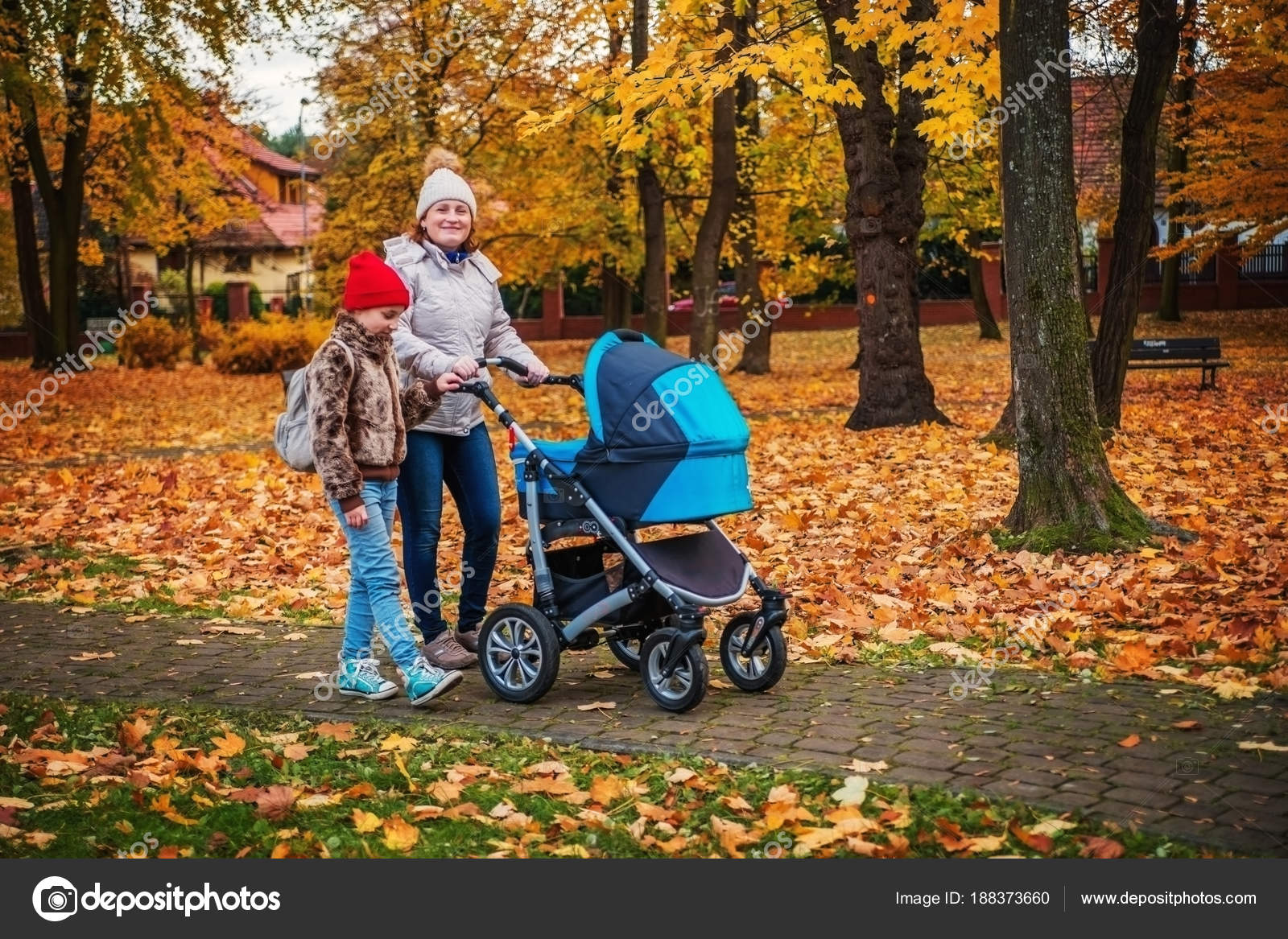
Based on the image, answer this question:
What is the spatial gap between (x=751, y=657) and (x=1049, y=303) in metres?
3.51

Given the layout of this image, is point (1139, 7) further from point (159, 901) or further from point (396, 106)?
point (396, 106)

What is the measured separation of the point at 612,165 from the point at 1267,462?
59.4ft

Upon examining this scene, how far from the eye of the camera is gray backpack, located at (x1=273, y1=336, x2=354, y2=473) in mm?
5812

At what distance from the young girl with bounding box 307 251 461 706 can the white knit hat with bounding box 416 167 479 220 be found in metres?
0.42

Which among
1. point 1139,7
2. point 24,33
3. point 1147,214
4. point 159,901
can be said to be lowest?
point 159,901

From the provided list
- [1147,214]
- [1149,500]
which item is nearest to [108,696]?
[1149,500]

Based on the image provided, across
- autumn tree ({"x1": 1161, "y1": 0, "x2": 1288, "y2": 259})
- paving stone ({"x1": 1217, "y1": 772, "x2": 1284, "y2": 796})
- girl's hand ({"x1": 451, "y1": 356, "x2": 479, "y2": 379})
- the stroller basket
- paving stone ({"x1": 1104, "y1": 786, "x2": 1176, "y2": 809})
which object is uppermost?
autumn tree ({"x1": 1161, "y1": 0, "x2": 1288, "y2": 259})

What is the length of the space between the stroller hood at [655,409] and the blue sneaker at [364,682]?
1.36m

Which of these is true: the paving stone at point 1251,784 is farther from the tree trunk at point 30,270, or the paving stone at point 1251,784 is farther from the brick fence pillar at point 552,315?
the brick fence pillar at point 552,315

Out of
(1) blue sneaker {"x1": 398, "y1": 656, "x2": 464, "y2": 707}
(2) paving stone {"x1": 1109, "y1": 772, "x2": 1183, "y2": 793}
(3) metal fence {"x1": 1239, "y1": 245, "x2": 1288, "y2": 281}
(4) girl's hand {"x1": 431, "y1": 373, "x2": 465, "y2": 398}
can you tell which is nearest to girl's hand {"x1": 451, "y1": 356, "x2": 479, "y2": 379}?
(4) girl's hand {"x1": 431, "y1": 373, "x2": 465, "y2": 398}

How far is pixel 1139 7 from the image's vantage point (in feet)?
43.6

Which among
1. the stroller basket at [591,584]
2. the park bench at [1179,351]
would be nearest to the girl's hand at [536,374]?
the stroller basket at [591,584]

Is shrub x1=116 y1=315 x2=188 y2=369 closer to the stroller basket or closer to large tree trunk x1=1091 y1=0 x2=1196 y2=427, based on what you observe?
large tree trunk x1=1091 y1=0 x2=1196 y2=427

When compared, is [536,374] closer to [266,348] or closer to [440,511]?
[440,511]
